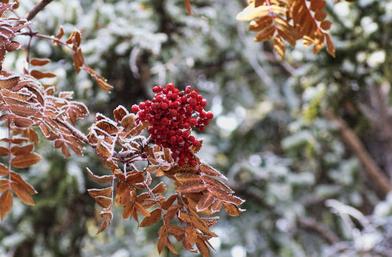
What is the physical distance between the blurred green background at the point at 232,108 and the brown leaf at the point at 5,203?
123 cm

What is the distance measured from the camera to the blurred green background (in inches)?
86.5

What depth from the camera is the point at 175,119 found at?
0.74 m

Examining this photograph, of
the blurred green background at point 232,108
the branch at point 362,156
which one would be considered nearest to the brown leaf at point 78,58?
the blurred green background at point 232,108

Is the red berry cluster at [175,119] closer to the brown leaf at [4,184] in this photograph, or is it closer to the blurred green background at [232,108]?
the brown leaf at [4,184]

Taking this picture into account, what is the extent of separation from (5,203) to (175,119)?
270mm

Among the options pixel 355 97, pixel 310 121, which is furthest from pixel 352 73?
pixel 310 121

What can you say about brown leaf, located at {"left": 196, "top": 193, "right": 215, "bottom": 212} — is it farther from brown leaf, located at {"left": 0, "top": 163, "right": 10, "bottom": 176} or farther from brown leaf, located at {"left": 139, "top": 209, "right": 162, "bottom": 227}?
brown leaf, located at {"left": 0, "top": 163, "right": 10, "bottom": 176}

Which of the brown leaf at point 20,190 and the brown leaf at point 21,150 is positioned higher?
the brown leaf at point 21,150

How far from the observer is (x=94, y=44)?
217cm

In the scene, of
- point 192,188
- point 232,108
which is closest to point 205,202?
point 192,188

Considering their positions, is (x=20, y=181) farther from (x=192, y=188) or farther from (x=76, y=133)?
(x=192, y=188)

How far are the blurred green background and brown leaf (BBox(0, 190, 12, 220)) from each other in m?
1.23

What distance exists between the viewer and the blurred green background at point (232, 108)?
2197mm

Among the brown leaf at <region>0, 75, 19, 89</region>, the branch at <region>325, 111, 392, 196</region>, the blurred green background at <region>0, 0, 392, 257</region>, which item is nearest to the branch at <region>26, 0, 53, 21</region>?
the brown leaf at <region>0, 75, 19, 89</region>
